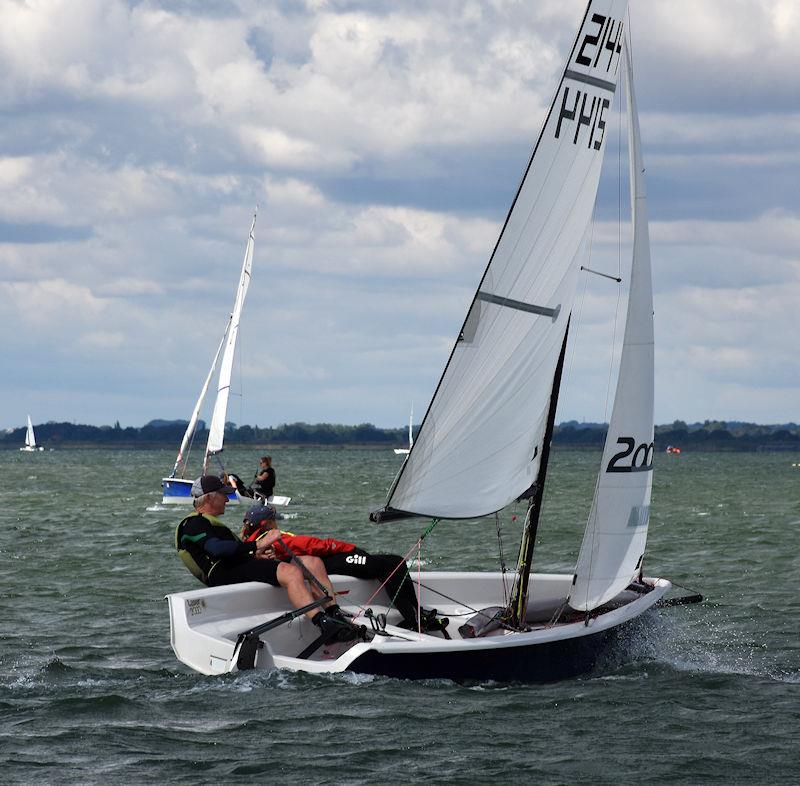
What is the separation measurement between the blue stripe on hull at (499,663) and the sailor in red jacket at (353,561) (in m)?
1.23

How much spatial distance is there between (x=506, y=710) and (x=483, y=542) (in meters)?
16.3

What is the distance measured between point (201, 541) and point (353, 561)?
4.28 feet

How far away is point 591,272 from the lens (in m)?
10.9

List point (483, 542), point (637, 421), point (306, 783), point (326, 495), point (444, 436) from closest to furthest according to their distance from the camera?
point (306, 783), point (444, 436), point (637, 421), point (483, 542), point (326, 495)

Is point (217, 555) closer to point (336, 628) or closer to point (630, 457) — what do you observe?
point (336, 628)

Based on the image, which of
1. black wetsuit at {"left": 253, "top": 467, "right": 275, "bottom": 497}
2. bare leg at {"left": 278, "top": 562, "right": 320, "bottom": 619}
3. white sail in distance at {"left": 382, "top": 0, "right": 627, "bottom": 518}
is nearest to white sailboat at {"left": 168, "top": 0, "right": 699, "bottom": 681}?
white sail in distance at {"left": 382, "top": 0, "right": 627, "bottom": 518}

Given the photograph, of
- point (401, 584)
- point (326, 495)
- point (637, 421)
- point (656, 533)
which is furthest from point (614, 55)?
point (326, 495)

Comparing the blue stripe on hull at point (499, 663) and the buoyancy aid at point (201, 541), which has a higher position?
the buoyancy aid at point (201, 541)

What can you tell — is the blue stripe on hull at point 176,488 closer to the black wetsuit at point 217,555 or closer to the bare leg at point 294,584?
the black wetsuit at point 217,555

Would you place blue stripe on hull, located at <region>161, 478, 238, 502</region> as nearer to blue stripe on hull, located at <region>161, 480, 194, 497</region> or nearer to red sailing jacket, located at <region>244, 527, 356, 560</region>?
blue stripe on hull, located at <region>161, 480, 194, 497</region>

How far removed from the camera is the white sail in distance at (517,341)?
34.2 ft

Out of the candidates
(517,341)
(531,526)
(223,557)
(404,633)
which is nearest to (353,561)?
(223,557)

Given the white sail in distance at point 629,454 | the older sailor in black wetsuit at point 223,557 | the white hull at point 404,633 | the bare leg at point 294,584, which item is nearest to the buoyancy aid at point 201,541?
the older sailor in black wetsuit at point 223,557

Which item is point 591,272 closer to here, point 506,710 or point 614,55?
point 614,55
